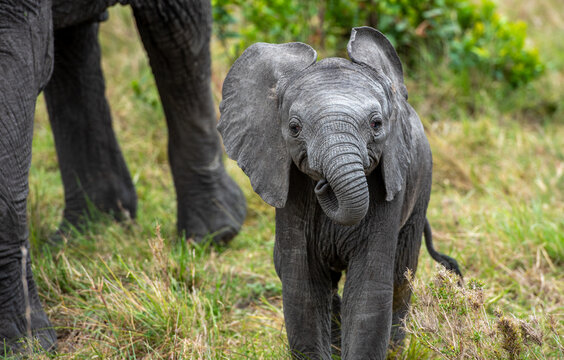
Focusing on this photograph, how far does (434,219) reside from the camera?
4.35 meters

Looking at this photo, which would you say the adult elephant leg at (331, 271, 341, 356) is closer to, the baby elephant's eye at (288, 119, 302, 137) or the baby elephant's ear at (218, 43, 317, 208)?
the baby elephant's ear at (218, 43, 317, 208)

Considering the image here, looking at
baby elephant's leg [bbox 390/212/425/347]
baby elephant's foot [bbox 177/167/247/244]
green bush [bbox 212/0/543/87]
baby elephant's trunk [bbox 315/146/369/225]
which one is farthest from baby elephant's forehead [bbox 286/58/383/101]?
green bush [bbox 212/0/543/87]

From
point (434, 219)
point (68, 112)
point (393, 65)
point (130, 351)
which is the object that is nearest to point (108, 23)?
point (68, 112)

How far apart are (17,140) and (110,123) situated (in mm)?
1582

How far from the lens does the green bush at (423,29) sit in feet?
19.9

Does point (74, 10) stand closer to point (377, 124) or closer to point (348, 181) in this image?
point (377, 124)

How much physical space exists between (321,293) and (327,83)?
71cm

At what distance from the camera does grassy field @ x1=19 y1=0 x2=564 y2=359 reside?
263 centimetres

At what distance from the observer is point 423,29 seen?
621 centimetres

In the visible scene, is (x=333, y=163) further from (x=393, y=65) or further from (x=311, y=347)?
(x=311, y=347)

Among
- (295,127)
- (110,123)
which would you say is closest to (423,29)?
(110,123)

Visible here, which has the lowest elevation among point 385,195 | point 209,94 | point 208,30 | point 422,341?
point 422,341

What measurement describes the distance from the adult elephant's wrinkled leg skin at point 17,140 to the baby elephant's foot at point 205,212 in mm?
1314

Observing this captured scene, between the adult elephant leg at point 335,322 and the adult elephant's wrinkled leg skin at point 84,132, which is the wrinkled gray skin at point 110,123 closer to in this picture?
the adult elephant's wrinkled leg skin at point 84,132
